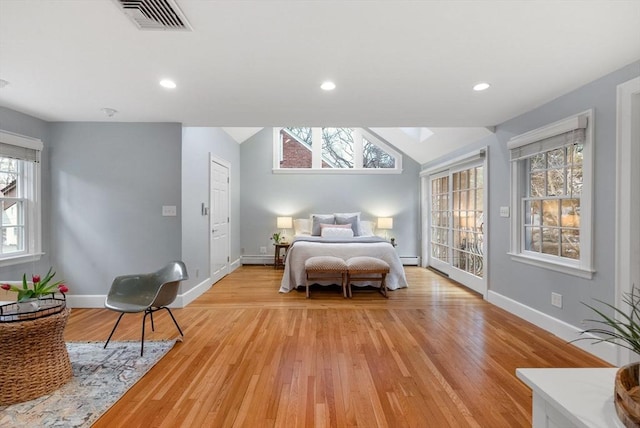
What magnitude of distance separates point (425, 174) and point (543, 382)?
5781 mm

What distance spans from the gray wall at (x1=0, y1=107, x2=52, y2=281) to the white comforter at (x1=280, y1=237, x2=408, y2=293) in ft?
9.46

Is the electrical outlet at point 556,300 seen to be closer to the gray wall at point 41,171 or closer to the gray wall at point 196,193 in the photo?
the gray wall at point 196,193

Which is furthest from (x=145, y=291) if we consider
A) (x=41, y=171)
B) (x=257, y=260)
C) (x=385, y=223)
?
(x=385, y=223)

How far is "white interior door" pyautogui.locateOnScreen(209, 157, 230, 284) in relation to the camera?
15.8 ft

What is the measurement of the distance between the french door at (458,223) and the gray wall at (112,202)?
13.3 ft

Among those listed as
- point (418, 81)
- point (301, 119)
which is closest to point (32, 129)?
point (301, 119)

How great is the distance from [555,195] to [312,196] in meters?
4.47

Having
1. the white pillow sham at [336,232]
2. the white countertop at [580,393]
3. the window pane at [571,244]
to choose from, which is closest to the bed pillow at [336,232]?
the white pillow sham at [336,232]

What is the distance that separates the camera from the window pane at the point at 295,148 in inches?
268

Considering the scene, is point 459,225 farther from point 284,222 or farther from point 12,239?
point 12,239

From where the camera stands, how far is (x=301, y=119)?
11.8ft

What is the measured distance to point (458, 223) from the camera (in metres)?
5.04

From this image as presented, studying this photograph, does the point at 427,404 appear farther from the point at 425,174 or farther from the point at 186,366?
the point at 425,174

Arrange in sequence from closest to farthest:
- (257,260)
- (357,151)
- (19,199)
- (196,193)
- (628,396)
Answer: (628,396), (19,199), (196,193), (257,260), (357,151)
